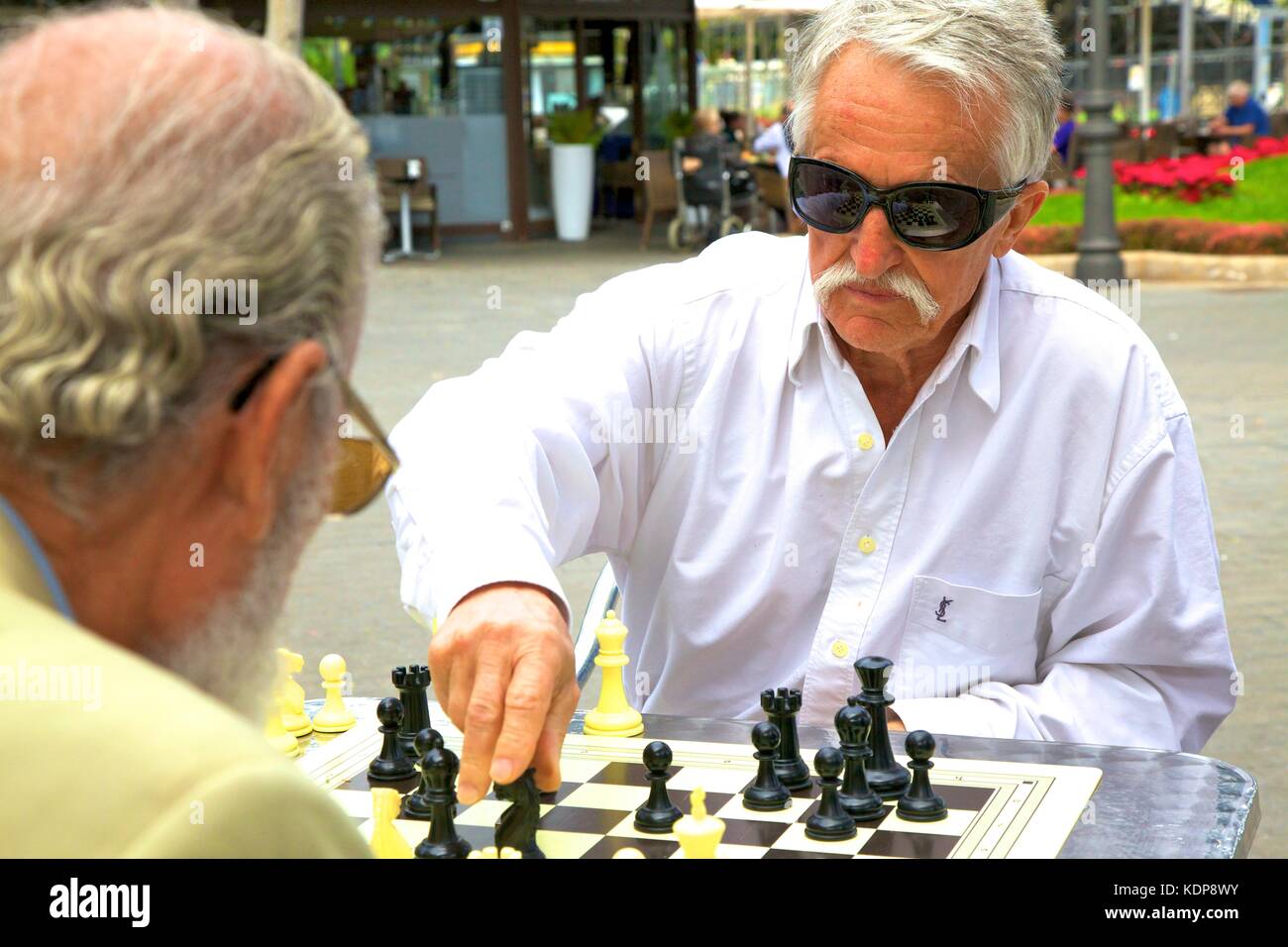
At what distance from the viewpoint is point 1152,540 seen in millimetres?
2453

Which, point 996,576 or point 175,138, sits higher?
point 175,138

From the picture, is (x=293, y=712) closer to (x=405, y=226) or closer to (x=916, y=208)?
(x=916, y=208)

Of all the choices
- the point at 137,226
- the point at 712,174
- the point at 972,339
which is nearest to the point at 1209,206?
the point at 712,174

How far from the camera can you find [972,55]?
244 cm

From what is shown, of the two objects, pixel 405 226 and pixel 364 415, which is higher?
pixel 364 415

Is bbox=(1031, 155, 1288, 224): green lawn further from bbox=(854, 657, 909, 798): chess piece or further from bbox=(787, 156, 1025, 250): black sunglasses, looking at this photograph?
bbox=(854, 657, 909, 798): chess piece

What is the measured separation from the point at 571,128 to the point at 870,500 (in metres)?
18.4

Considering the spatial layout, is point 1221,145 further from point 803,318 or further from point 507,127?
point 803,318

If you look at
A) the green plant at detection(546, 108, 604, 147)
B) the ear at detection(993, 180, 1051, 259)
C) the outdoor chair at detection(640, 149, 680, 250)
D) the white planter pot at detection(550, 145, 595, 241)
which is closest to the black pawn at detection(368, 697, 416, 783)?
the ear at detection(993, 180, 1051, 259)

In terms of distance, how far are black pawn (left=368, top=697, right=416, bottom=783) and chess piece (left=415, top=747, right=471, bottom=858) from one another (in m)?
0.27

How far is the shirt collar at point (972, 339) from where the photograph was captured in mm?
2539

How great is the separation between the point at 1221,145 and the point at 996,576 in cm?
2068
